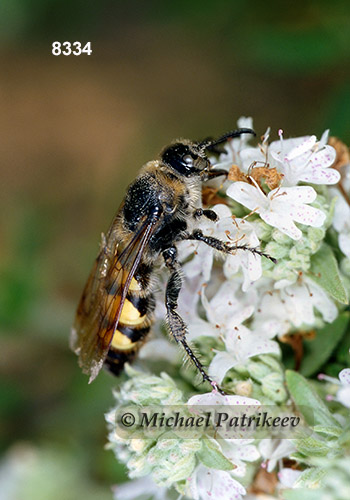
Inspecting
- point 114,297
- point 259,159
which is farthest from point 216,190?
point 114,297

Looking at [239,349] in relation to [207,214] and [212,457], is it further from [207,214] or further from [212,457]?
[207,214]

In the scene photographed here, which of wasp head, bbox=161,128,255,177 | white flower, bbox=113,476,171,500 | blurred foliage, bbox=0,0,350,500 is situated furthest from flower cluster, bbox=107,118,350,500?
blurred foliage, bbox=0,0,350,500

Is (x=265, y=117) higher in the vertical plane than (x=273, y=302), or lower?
higher

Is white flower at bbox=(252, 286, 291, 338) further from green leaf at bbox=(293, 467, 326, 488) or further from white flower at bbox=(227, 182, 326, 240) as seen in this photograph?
A: green leaf at bbox=(293, 467, 326, 488)

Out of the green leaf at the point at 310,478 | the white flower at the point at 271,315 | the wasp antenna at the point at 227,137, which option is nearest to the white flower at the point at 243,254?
the white flower at the point at 271,315

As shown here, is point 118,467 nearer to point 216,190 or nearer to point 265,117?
point 216,190

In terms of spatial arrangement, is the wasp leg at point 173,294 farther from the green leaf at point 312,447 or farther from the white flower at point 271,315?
the green leaf at point 312,447

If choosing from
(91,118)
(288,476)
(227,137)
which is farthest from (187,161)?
(91,118)

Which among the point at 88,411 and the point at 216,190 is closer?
the point at 216,190
